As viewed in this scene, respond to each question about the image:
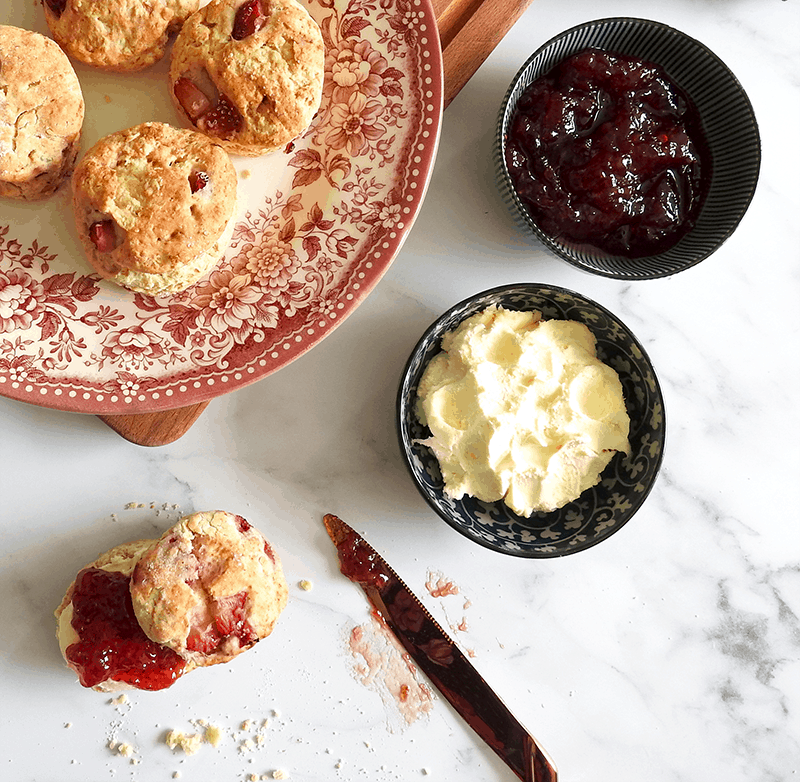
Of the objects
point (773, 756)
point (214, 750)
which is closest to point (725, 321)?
point (773, 756)

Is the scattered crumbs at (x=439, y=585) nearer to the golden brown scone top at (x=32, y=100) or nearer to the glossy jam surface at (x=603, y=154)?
the glossy jam surface at (x=603, y=154)

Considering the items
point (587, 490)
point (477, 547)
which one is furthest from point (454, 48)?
point (477, 547)

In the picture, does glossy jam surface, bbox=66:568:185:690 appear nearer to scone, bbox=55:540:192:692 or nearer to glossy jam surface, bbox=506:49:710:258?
scone, bbox=55:540:192:692

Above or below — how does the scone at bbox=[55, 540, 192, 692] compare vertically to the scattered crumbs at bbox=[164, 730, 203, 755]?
above

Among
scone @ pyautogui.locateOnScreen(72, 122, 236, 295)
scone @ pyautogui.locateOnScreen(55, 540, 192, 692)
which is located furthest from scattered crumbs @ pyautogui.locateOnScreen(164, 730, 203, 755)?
scone @ pyautogui.locateOnScreen(72, 122, 236, 295)

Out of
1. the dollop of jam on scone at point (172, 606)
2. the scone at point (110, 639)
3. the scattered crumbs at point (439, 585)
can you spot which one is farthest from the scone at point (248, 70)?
the scattered crumbs at point (439, 585)

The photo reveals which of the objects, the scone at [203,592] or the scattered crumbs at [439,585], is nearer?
the scone at [203,592]

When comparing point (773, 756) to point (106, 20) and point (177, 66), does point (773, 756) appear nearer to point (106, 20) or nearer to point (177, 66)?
point (177, 66)
